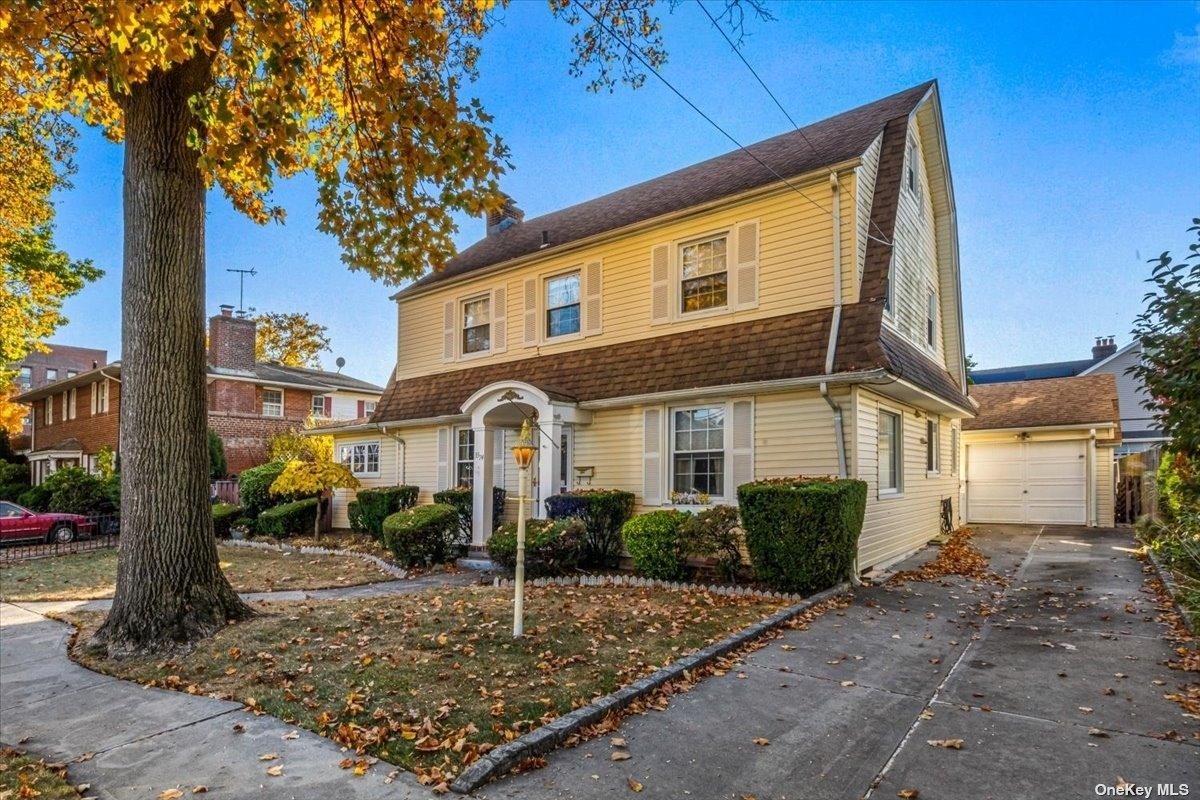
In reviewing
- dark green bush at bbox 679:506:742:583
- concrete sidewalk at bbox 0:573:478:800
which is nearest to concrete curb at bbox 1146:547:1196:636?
dark green bush at bbox 679:506:742:583

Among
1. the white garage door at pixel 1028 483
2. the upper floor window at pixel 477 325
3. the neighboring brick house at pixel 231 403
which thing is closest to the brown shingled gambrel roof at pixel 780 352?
the upper floor window at pixel 477 325

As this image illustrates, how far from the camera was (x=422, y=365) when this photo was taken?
1541cm

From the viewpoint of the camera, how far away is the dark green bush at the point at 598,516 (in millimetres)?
10391

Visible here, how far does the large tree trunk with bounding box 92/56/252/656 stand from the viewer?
6379mm

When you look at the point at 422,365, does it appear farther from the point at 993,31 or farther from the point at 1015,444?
the point at 1015,444

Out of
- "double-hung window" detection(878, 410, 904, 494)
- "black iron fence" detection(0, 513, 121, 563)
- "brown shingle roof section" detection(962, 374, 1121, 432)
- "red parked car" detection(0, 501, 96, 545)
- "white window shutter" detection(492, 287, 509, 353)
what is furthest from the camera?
"red parked car" detection(0, 501, 96, 545)

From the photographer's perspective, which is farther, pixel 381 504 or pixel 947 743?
pixel 381 504

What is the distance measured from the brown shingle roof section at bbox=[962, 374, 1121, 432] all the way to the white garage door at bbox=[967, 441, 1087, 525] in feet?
2.23

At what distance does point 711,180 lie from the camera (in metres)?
12.3

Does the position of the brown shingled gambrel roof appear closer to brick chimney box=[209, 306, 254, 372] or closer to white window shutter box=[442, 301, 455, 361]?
white window shutter box=[442, 301, 455, 361]

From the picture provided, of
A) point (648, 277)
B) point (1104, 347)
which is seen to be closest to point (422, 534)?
point (648, 277)

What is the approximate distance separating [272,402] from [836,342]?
23.4 m

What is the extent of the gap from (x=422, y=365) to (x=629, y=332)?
6107mm

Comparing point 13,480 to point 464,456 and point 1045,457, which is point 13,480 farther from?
point 1045,457
